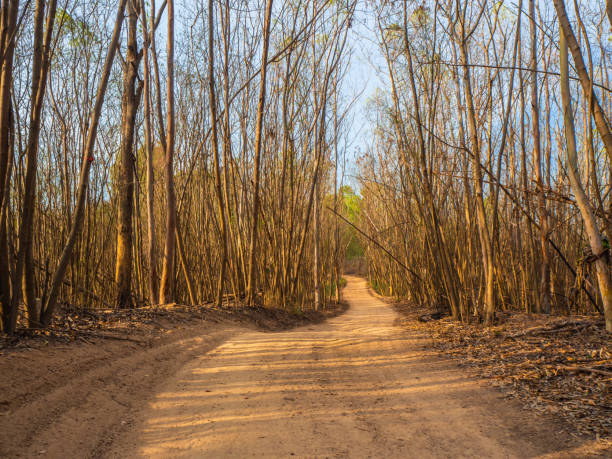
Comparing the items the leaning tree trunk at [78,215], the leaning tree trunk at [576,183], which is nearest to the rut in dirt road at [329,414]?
the leaning tree trunk at [78,215]

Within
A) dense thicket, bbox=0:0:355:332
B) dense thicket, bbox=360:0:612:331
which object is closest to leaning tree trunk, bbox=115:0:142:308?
dense thicket, bbox=0:0:355:332

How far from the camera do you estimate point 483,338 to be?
3383 millimetres

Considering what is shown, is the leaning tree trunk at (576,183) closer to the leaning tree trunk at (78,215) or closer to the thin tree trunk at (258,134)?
the leaning tree trunk at (78,215)

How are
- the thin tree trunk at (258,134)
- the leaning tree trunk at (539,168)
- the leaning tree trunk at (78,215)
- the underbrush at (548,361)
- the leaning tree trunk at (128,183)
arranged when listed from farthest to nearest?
1. the leaning tree trunk at (128,183)
2. the thin tree trunk at (258,134)
3. the leaning tree trunk at (539,168)
4. the leaning tree trunk at (78,215)
5. the underbrush at (548,361)

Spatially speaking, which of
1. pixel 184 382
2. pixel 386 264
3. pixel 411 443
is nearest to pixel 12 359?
pixel 184 382

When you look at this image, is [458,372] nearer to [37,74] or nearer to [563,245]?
[37,74]

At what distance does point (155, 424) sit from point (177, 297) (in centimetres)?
400

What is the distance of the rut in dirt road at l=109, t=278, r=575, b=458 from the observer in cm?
151

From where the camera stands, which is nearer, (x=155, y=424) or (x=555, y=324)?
(x=155, y=424)

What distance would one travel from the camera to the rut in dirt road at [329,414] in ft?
4.94

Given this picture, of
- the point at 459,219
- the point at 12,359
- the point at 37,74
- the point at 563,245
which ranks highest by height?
the point at 37,74

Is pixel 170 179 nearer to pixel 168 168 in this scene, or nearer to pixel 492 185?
pixel 168 168

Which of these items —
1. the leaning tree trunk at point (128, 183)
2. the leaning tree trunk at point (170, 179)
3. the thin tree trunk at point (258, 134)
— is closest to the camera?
the leaning tree trunk at point (170, 179)

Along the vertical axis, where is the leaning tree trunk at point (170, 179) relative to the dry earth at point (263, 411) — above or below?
above
